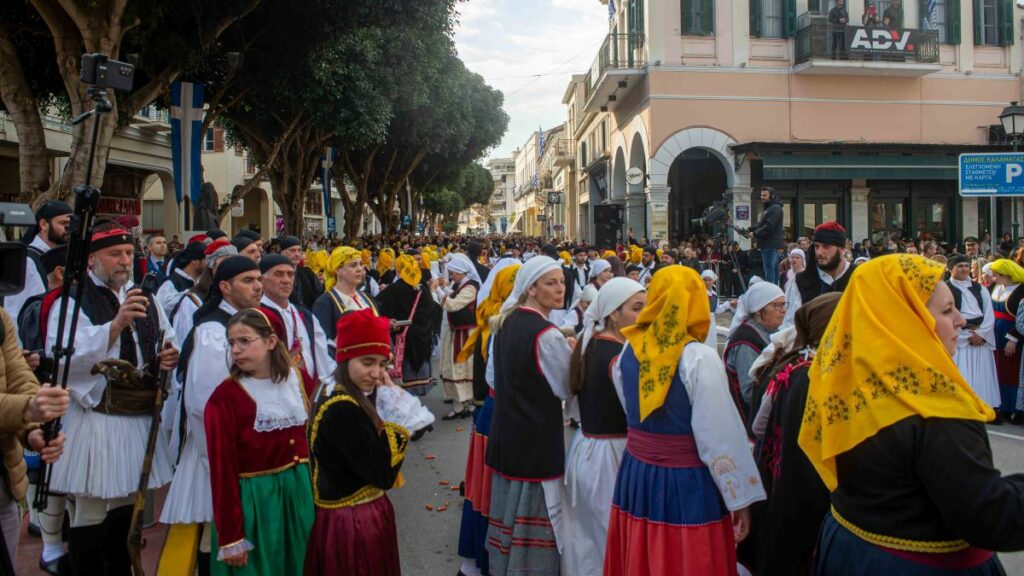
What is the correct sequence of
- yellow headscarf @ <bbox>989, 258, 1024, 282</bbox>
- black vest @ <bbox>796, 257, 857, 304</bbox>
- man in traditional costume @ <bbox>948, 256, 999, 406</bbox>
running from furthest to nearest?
yellow headscarf @ <bbox>989, 258, 1024, 282</bbox> → man in traditional costume @ <bbox>948, 256, 999, 406</bbox> → black vest @ <bbox>796, 257, 857, 304</bbox>

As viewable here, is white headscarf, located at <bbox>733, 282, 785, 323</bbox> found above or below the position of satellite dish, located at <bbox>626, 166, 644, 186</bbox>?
below

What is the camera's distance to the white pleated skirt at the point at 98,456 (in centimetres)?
410

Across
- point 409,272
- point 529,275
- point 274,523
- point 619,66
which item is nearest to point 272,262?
point 529,275

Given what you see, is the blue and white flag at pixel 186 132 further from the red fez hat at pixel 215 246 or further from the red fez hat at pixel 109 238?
the red fez hat at pixel 109 238

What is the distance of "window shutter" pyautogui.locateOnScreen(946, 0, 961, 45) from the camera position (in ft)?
84.6

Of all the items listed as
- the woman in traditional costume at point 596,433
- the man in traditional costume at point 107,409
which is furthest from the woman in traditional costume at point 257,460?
the woman in traditional costume at point 596,433

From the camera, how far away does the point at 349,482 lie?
11.2 ft

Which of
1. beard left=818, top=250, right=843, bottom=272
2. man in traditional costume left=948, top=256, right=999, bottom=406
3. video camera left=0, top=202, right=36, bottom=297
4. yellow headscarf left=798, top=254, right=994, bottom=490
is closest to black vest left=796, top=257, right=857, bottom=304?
beard left=818, top=250, right=843, bottom=272

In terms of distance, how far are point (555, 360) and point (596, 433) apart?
0.44 meters

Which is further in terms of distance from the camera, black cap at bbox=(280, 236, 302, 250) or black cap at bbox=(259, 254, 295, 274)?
black cap at bbox=(280, 236, 302, 250)

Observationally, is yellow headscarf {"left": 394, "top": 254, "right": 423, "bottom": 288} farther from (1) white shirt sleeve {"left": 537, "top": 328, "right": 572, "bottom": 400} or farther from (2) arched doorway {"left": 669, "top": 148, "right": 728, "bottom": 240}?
(2) arched doorway {"left": 669, "top": 148, "right": 728, "bottom": 240}

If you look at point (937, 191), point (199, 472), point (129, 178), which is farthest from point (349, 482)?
point (129, 178)

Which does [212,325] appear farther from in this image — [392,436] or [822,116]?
[822,116]

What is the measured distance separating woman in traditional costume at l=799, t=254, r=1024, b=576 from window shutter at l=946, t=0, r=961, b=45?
1107 inches
